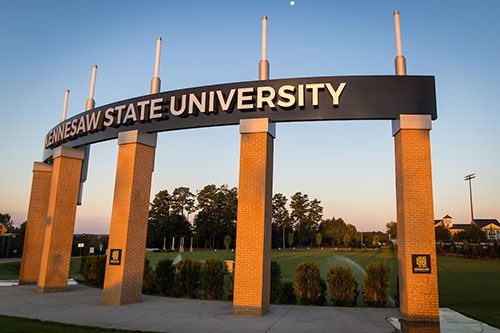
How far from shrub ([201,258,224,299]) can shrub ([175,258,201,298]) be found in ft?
1.50

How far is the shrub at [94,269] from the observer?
1831cm

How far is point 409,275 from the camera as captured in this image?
32.1 feet

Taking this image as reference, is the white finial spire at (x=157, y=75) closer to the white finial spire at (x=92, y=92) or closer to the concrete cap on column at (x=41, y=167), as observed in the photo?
the white finial spire at (x=92, y=92)

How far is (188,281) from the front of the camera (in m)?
14.8

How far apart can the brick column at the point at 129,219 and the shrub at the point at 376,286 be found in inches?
Answer: 331

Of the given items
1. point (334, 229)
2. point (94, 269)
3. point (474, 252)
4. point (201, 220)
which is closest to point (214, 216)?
point (201, 220)

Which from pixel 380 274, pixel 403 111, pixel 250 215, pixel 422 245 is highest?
pixel 403 111

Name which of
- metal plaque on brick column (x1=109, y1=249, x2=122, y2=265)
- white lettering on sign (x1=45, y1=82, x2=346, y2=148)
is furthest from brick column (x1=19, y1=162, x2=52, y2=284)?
metal plaque on brick column (x1=109, y1=249, x2=122, y2=265)

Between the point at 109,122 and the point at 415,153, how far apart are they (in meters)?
11.8

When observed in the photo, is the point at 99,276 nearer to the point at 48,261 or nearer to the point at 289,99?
the point at 48,261

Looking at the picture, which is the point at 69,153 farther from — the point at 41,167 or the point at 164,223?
the point at 164,223

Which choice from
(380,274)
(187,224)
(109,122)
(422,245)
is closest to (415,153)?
(422,245)

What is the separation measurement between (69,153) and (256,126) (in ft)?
33.7

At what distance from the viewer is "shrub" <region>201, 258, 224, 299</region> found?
14.4 m
